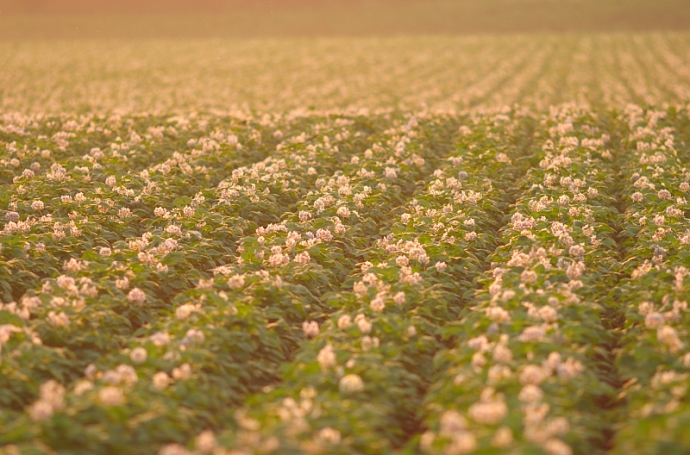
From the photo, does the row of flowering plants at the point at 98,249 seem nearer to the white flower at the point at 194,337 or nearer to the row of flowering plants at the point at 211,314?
the row of flowering plants at the point at 211,314

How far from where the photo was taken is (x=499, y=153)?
13836 millimetres

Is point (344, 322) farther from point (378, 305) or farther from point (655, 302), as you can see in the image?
point (655, 302)

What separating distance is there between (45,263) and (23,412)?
10.3 feet

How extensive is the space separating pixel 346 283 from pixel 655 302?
12.2ft

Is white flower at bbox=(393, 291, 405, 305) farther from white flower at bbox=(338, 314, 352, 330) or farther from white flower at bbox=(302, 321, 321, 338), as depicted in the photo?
white flower at bbox=(302, 321, 321, 338)

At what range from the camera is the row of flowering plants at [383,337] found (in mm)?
5602

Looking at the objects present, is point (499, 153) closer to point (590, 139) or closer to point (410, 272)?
point (590, 139)

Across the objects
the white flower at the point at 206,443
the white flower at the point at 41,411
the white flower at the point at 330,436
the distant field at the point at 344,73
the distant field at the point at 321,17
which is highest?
the distant field at the point at 321,17

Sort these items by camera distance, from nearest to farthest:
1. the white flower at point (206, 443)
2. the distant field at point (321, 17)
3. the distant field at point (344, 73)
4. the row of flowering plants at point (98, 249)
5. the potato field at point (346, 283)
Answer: the white flower at point (206, 443) → the potato field at point (346, 283) → the row of flowering plants at point (98, 249) → the distant field at point (344, 73) → the distant field at point (321, 17)

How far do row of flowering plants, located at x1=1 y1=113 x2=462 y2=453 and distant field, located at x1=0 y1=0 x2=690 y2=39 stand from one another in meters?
58.2

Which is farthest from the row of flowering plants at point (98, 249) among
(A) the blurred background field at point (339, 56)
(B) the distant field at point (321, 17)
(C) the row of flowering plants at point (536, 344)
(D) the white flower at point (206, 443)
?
(B) the distant field at point (321, 17)

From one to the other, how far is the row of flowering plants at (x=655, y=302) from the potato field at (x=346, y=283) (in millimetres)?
35

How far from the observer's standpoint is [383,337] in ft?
23.9

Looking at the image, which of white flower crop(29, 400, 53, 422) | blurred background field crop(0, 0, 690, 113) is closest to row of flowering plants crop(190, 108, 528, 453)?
white flower crop(29, 400, 53, 422)
